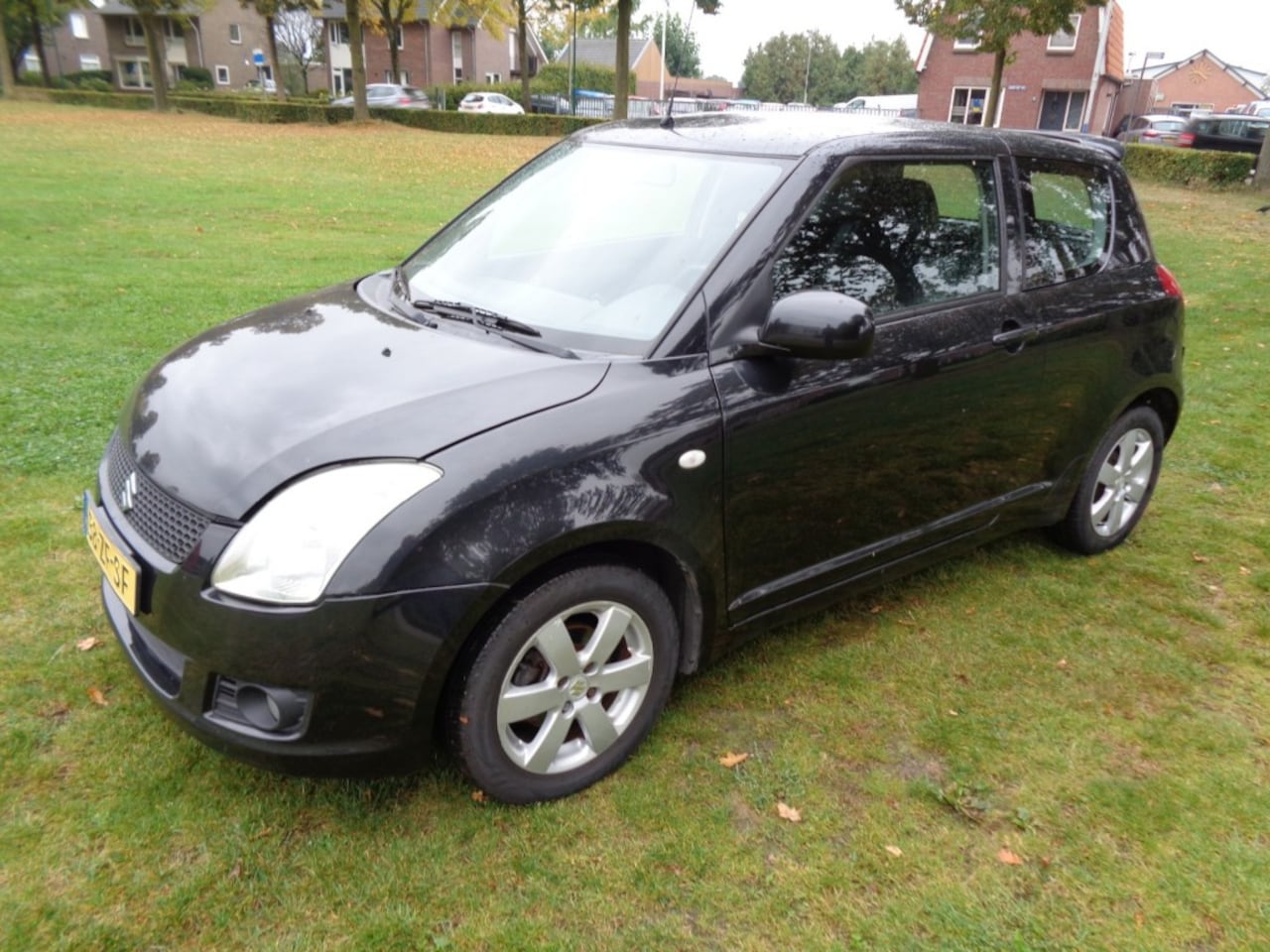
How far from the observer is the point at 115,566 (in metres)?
2.56

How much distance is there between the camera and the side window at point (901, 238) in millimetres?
3061

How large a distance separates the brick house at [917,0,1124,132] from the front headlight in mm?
43747

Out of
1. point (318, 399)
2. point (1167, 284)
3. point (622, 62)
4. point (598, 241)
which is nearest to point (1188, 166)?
point (622, 62)

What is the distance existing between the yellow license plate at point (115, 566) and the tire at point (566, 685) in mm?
845

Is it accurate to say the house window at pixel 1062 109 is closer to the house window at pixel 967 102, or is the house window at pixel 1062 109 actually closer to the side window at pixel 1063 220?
the house window at pixel 967 102

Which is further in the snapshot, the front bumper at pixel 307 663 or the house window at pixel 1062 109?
the house window at pixel 1062 109

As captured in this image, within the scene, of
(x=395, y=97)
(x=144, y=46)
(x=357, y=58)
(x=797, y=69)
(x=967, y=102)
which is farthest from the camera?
(x=797, y=69)

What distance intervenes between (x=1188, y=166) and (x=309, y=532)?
25.3 m

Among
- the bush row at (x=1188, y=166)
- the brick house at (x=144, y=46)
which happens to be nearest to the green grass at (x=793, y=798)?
the bush row at (x=1188, y=166)

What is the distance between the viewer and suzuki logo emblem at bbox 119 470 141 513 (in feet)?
8.47

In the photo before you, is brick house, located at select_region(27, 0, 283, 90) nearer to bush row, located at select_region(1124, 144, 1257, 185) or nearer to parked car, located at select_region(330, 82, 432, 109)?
parked car, located at select_region(330, 82, 432, 109)

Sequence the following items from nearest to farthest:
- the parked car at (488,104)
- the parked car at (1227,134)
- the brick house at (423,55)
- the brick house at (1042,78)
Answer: the parked car at (1227,134) → the parked car at (488,104) → the brick house at (1042,78) → the brick house at (423,55)

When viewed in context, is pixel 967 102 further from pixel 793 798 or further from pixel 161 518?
pixel 161 518

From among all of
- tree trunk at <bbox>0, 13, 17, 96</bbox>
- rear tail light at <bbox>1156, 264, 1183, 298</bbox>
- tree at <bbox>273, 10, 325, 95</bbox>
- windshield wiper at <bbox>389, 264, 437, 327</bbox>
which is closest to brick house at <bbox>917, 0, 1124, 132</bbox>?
tree at <bbox>273, 10, 325, 95</bbox>
